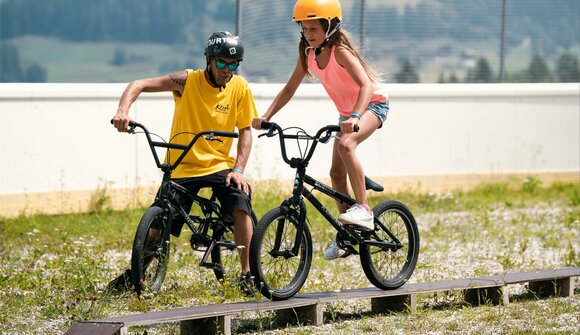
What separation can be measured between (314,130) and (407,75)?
157 centimetres

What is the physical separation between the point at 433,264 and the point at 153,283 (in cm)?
324

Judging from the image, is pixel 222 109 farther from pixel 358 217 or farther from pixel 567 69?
pixel 567 69

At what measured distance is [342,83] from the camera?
8109 millimetres

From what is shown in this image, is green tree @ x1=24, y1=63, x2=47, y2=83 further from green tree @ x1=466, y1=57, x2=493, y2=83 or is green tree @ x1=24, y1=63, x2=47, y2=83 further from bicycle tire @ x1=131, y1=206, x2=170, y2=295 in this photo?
bicycle tire @ x1=131, y1=206, x2=170, y2=295

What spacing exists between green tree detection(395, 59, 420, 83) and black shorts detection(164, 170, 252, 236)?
738 cm

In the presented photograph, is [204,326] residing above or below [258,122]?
below

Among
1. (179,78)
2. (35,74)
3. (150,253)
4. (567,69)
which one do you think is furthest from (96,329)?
(567,69)

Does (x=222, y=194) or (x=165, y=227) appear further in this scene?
(x=222, y=194)

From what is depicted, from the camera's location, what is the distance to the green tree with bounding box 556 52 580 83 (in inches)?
650

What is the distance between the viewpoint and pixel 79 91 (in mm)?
13016

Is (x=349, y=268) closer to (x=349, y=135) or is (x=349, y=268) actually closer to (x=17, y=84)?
(x=349, y=135)

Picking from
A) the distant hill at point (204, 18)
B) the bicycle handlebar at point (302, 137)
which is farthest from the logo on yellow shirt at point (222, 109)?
the distant hill at point (204, 18)

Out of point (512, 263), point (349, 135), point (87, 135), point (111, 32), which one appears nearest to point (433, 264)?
point (512, 263)

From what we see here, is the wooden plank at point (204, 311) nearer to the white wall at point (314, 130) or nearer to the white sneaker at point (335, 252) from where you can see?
the white sneaker at point (335, 252)
